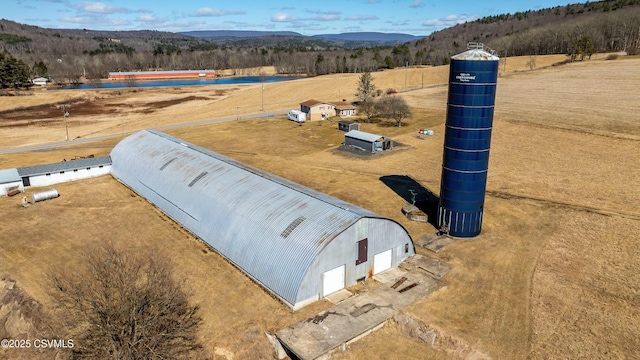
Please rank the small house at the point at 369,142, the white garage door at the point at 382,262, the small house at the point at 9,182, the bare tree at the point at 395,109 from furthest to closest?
the bare tree at the point at 395,109 < the small house at the point at 369,142 < the small house at the point at 9,182 < the white garage door at the point at 382,262

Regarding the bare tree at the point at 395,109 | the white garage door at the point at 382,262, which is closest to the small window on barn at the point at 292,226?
the white garage door at the point at 382,262

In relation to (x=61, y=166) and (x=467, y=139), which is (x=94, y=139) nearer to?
(x=61, y=166)

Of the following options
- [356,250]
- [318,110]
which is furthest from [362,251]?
[318,110]

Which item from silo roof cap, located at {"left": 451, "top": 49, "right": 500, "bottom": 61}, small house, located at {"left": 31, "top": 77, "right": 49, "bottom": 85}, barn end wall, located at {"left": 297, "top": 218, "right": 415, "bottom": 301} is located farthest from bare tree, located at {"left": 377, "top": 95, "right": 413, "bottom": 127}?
small house, located at {"left": 31, "top": 77, "right": 49, "bottom": 85}

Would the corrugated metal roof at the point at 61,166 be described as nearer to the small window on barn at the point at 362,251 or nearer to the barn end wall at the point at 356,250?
the barn end wall at the point at 356,250

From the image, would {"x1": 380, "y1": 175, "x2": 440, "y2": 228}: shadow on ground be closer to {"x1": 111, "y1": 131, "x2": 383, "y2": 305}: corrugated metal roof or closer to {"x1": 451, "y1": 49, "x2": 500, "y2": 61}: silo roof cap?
{"x1": 111, "y1": 131, "x2": 383, "y2": 305}: corrugated metal roof

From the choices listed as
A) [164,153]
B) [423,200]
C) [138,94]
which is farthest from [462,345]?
[138,94]

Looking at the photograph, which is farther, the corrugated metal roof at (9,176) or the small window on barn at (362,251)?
the corrugated metal roof at (9,176)
